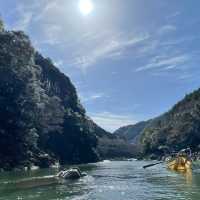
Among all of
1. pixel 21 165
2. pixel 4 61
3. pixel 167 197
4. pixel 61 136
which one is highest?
pixel 4 61

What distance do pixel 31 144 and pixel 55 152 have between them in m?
50.4

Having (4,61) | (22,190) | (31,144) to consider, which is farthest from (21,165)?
(22,190)

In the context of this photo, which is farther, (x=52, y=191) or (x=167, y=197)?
(x=52, y=191)

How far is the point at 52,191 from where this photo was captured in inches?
1850

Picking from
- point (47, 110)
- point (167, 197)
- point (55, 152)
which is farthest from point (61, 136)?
point (167, 197)

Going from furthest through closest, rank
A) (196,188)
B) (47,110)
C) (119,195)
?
(47,110) → (196,188) → (119,195)

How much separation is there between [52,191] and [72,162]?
412 ft

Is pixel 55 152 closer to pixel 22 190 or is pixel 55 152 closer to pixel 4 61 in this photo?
pixel 4 61

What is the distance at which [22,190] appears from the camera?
48688 mm

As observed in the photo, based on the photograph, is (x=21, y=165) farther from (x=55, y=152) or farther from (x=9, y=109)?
(x=55, y=152)

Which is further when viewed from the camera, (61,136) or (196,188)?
(61,136)

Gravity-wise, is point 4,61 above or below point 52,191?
above

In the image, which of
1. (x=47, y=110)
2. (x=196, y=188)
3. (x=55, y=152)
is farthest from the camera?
(x=55, y=152)

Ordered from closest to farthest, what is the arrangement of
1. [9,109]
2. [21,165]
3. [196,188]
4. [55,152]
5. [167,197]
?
1. [167,197]
2. [196,188]
3. [21,165]
4. [9,109]
5. [55,152]
